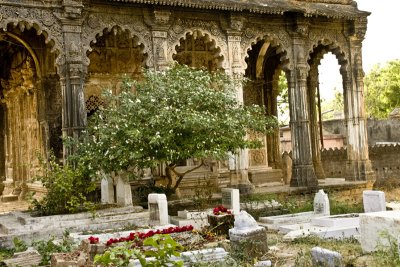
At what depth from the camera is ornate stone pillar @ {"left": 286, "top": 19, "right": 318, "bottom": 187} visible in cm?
1752

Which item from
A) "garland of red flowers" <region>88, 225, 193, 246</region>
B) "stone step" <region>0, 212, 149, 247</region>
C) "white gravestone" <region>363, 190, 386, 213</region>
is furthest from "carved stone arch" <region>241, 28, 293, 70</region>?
"garland of red flowers" <region>88, 225, 193, 246</region>

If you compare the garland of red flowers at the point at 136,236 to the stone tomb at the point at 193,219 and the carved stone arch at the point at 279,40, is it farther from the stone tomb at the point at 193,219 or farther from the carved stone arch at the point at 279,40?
the carved stone arch at the point at 279,40

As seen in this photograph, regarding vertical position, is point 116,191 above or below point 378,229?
above

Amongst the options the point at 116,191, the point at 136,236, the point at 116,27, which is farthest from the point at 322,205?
the point at 116,27

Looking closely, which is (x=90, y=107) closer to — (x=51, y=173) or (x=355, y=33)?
(x=51, y=173)

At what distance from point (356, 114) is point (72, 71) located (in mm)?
10116

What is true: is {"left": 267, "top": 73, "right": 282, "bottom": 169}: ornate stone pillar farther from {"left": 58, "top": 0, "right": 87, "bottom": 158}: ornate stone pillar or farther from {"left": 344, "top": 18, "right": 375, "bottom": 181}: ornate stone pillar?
{"left": 58, "top": 0, "right": 87, "bottom": 158}: ornate stone pillar

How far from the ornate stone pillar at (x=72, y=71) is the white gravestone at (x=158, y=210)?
129 inches

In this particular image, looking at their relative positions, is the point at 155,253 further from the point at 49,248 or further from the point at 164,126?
the point at 164,126

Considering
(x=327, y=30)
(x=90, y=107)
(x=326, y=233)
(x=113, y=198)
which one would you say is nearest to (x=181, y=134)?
(x=113, y=198)

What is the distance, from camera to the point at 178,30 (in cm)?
1605

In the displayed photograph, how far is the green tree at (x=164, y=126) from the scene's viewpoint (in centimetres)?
1225

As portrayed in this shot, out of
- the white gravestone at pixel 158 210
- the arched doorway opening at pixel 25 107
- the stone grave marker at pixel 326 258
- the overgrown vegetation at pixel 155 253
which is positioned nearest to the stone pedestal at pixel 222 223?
the white gravestone at pixel 158 210

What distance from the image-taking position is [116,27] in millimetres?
15328
